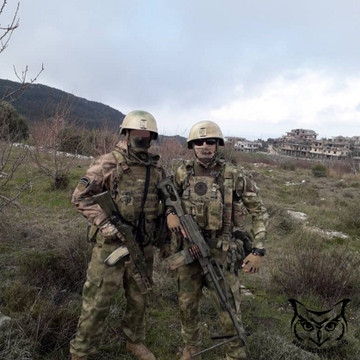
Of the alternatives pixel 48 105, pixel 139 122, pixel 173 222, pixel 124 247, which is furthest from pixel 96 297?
pixel 48 105

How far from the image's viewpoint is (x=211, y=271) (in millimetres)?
2684

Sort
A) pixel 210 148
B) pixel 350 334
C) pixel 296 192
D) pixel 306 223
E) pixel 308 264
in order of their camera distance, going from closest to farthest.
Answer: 1. pixel 210 148
2. pixel 350 334
3. pixel 308 264
4. pixel 306 223
5. pixel 296 192

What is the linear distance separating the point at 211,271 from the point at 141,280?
60 centimetres

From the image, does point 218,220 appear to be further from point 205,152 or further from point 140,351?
point 140,351

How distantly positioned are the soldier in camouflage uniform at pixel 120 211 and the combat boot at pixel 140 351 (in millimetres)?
18

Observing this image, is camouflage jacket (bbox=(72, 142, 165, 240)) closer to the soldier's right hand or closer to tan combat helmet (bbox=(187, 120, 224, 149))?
the soldier's right hand

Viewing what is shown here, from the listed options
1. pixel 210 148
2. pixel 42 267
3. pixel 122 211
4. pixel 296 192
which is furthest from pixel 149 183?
pixel 296 192

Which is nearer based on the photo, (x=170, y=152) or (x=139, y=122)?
(x=139, y=122)

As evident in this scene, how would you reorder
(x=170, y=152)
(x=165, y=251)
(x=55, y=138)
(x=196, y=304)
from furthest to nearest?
(x=170, y=152), (x=55, y=138), (x=165, y=251), (x=196, y=304)

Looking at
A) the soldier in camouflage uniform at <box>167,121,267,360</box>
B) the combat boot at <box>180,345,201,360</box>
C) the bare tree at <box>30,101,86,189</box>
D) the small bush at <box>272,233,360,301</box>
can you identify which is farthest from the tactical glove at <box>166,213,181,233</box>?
the bare tree at <box>30,101,86,189</box>

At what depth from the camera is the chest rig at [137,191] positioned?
273 cm

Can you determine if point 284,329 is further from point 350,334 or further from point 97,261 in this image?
point 97,261

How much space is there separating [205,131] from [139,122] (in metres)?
0.58

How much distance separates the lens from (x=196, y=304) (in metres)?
2.93
